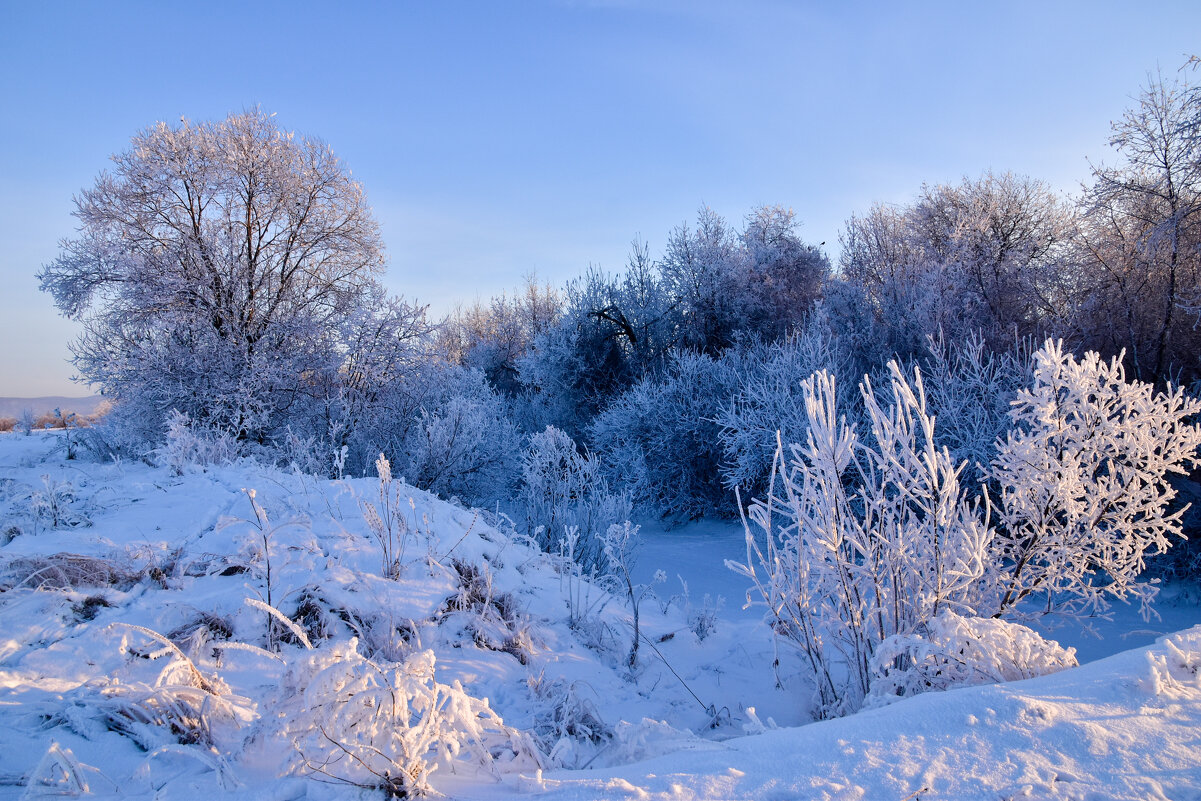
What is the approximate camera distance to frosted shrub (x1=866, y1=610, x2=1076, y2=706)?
238 cm

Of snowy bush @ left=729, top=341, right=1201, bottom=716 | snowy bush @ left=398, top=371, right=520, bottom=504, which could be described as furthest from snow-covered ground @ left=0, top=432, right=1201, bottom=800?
snowy bush @ left=398, top=371, right=520, bottom=504

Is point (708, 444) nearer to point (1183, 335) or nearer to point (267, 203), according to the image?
point (1183, 335)

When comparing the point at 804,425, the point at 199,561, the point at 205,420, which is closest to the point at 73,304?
the point at 205,420

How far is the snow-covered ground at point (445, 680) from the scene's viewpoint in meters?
1.62

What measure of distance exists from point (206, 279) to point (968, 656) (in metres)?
13.0

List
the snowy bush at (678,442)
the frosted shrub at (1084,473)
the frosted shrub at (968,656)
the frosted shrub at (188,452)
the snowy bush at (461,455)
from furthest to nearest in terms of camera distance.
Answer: the snowy bush at (678,442)
the snowy bush at (461,455)
the frosted shrub at (188,452)
the frosted shrub at (1084,473)
the frosted shrub at (968,656)

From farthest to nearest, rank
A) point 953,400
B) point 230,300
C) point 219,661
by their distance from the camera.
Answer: point 230,300 → point 953,400 → point 219,661

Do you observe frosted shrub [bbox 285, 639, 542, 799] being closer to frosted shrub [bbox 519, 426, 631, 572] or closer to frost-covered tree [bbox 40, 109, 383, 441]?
frosted shrub [bbox 519, 426, 631, 572]

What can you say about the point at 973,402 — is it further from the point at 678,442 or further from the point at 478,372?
the point at 478,372

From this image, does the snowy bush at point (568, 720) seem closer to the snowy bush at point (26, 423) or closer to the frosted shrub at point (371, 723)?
the frosted shrub at point (371, 723)

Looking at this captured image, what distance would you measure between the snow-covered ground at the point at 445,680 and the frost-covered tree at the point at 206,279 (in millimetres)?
5443

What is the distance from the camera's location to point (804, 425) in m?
8.19

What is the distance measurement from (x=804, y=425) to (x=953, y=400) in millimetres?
1836

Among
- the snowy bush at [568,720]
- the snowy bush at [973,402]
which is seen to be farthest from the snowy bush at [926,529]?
the snowy bush at [973,402]
